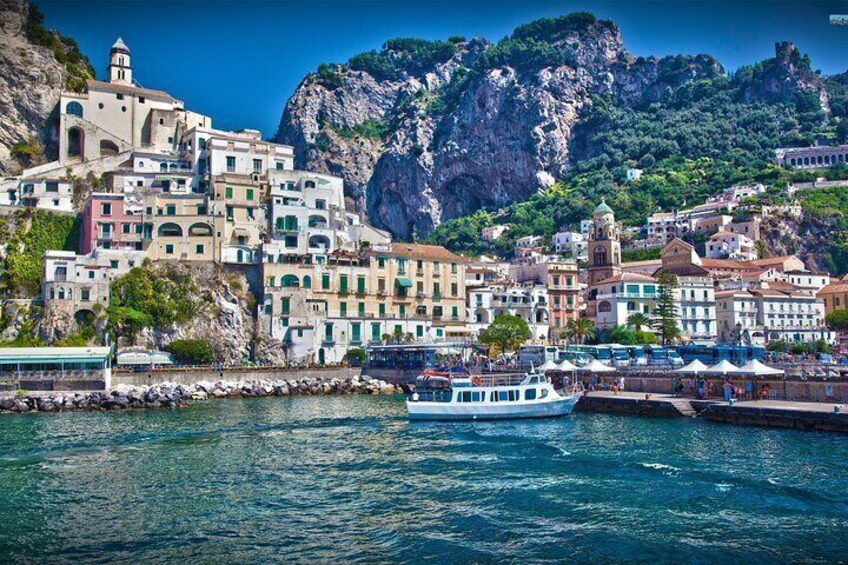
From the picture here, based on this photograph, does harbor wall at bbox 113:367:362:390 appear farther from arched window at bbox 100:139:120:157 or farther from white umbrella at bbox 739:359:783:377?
arched window at bbox 100:139:120:157

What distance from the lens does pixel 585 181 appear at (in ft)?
522

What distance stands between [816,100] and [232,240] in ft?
481

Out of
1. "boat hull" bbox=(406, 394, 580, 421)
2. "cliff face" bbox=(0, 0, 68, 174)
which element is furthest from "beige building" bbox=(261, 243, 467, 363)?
"cliff face" bbox=(0, 0, 68, 174)

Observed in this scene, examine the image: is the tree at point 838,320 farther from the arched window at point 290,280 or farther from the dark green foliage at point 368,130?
the dark green foliage at point 368,130

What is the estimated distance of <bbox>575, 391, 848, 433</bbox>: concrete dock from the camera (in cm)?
3403

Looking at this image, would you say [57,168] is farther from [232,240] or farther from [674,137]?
[674,137]

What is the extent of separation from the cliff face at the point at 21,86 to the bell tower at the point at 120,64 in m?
6.69

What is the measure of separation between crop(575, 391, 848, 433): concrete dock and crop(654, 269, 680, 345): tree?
31.0 m

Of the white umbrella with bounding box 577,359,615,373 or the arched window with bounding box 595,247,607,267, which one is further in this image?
the arched window with bounding box 595,247,607,267

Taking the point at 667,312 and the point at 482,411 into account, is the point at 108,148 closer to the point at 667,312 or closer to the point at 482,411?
the point at 482,411

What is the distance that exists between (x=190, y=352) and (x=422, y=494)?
41.4 metres

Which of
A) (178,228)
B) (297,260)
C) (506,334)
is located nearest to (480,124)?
(506,334)

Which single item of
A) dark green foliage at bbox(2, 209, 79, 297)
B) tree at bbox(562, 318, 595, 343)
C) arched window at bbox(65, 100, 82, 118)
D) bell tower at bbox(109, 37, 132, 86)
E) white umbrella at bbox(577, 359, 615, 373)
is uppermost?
bell tower at bbox(109, 37, 132, 86)

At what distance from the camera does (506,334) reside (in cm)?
7038
